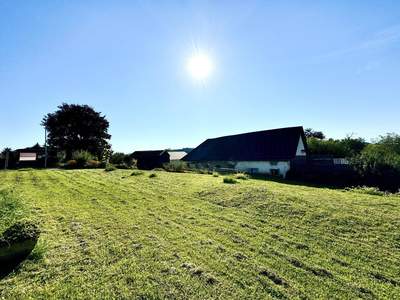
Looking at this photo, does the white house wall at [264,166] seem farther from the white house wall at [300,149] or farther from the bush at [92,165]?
the bush at [92,165]

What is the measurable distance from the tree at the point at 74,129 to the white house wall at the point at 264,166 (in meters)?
29.3

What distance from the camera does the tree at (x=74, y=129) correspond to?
47406mm

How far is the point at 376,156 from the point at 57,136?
48.6m

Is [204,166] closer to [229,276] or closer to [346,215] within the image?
[346,215]

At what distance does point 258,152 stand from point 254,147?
169 cm

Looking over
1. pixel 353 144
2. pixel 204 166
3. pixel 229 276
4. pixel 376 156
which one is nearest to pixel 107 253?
pixel 229 276

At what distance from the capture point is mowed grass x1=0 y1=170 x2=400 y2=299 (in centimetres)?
430

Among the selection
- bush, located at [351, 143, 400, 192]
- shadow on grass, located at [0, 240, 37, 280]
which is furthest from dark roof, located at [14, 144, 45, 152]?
bush, located at [351, 143, 400, 192]

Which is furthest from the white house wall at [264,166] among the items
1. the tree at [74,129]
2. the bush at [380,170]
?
the tree at [74,129]

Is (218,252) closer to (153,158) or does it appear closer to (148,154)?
(153,158)

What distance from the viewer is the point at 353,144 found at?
37.5 m

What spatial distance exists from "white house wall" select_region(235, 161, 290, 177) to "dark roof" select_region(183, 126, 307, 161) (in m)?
0.47

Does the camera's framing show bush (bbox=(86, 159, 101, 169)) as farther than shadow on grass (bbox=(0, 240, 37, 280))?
Yes

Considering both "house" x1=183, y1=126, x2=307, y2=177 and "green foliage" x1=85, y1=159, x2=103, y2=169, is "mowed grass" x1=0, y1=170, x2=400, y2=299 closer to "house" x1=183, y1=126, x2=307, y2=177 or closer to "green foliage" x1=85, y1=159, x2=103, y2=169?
"house" x1=183, y1=126, x2=307, y2=177
